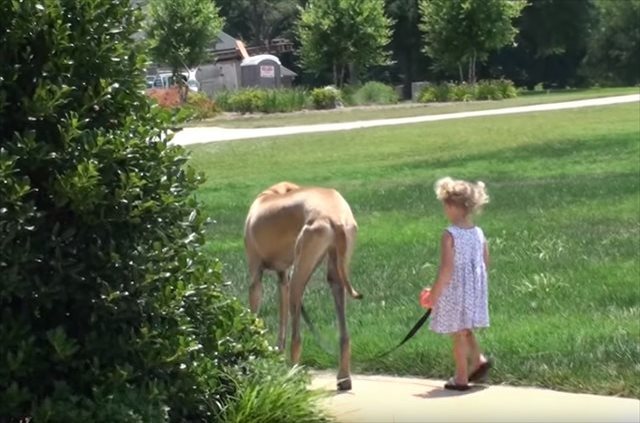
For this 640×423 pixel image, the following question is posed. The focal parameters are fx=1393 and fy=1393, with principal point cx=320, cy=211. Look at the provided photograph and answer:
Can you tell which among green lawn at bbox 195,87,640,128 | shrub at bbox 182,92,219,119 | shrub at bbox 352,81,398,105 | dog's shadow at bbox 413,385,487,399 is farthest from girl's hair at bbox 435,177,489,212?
shrub at bbox 352,81,398,105

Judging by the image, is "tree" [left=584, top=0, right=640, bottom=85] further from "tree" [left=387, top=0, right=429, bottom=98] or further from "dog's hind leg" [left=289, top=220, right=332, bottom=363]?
"dog's hind leg" [left=289, top=220, right=332, bottom=363]

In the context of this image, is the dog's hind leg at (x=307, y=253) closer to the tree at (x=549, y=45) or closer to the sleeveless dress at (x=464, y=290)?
the sleeveless dress at (x=464, y=290)

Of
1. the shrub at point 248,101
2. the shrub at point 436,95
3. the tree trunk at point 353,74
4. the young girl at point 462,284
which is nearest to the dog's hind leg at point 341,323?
the young girl at point 462,284

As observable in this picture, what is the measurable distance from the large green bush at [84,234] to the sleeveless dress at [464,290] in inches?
89.7

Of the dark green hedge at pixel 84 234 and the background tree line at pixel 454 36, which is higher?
the dark green hedge at pixel 84 234

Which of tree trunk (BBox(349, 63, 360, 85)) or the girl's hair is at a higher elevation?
the girl's hair

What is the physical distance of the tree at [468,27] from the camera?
6550cm

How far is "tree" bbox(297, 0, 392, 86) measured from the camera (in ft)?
211

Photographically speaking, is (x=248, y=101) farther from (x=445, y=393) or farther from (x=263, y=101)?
(x=445, y=393)

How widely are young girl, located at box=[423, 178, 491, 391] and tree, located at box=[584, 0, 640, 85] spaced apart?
7957cm

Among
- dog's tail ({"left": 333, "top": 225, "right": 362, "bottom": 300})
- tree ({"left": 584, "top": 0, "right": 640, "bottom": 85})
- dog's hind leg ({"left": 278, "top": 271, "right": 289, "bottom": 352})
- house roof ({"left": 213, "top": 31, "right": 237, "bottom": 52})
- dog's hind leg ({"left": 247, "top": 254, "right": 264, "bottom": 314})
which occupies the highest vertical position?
dog's tail ({"left": 333, "top": 225, "right": 362, "bottom": 300})

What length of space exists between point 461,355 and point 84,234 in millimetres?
2850

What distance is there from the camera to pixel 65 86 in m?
5.99

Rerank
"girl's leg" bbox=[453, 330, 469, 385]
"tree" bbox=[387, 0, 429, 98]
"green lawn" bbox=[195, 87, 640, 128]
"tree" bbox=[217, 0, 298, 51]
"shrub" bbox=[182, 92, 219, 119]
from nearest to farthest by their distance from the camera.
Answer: "girl's leg" bbox=[453, 330, 469, 385]
"green lawn" bbox=[195, 87, 640, 128]
"shrub" bbox=[182, 92, 219, 119]
"tree" bbox=[387, 0, 429, 98]
"tree" bbox=[217, 0, 298, 51]
